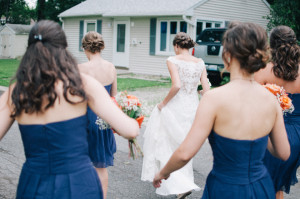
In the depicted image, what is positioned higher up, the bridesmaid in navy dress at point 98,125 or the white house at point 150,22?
the white house at point 150,22

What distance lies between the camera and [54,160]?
86.0 inches

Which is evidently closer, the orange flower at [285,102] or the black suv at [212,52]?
the orange flower at [285,102]

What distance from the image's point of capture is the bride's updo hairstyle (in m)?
2.22

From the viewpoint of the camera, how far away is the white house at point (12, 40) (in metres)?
32.9

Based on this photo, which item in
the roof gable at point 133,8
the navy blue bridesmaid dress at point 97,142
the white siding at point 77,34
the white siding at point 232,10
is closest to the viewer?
the navy blue bridesmaid dress at point 97,142

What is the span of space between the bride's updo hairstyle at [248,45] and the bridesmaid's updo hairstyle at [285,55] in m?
1.37

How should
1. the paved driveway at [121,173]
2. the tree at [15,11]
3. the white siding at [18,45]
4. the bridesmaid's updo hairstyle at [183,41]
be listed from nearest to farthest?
the paved driveway at [121,173], the bridesmaid's updo hairstyle at [183,41], the white siding at [18,45], the tree at [15,11]

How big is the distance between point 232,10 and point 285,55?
18.2 metres

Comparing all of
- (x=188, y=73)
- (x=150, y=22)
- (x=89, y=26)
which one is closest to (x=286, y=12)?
(x=150, y=22)

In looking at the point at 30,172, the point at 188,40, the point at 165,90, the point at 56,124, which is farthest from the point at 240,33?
the point at 165,90

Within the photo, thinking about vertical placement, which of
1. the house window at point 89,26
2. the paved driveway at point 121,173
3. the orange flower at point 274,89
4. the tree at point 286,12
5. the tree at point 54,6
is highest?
the tree at point 54,6

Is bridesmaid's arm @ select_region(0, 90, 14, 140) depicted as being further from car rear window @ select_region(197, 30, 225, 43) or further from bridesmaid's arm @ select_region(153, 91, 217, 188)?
car rear window @ select_region(197, 30, 225, 43)

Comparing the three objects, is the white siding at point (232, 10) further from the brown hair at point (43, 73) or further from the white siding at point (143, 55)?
the brown hair at point (43, 73)

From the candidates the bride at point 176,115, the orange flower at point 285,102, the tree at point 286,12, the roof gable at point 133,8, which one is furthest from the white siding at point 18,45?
the orange flower at point 285,102
